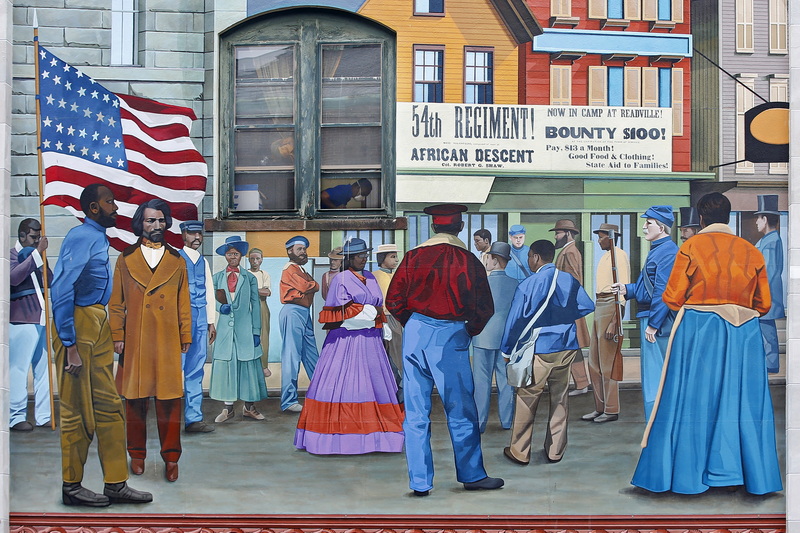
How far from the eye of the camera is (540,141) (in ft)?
37.6

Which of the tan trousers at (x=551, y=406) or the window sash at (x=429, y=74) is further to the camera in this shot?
the window sash at (x=429, y=74)

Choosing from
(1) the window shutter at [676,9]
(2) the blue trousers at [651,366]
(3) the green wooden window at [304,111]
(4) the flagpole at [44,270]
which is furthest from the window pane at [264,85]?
(2) the blue trousers at [651,366]

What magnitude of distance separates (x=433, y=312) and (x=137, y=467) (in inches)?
146

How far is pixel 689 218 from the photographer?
1141cm

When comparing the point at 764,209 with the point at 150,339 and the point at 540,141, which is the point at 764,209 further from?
the point at 150,339

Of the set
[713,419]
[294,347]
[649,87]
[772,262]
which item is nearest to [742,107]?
[649,87]

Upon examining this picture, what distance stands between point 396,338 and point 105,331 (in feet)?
10.6

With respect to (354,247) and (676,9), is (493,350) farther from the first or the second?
(676,9)

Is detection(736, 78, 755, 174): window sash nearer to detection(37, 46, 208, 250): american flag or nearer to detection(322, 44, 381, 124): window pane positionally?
detection(322, 44, 381, 124): window pane

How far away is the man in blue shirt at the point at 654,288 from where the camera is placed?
Answer: 37.2 ft

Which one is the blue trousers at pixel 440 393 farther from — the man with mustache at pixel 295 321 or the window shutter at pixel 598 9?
the window shutter at pixel 598 9

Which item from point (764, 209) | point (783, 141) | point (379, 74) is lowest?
point (764, 209)

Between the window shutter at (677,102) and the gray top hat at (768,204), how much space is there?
116 cm

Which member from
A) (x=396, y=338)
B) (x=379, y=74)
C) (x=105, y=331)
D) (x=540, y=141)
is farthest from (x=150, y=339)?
(x=540, y=141)
